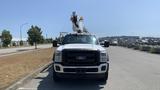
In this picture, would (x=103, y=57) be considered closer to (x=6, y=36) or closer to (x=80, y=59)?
(x=80, y=59)

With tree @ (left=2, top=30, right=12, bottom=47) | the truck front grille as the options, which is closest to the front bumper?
the truck front grille

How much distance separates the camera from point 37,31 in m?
91.4

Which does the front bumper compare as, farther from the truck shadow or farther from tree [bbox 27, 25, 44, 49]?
tree [bbox 27, 25, 44, 49]

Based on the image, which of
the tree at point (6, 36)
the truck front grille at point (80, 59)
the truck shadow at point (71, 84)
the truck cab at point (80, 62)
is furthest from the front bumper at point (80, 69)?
the tree at point (6, 36)

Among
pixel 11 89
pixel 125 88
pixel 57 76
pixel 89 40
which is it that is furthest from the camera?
pixel 89 40

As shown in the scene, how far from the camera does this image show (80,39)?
16.4 metres

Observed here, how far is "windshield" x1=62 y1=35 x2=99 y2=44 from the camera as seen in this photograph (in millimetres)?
16188

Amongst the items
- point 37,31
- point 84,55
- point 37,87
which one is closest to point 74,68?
point 84,55

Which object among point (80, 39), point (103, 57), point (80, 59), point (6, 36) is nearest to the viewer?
point (80, 59)

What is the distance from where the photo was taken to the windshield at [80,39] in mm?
16188

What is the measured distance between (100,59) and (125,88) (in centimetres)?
144

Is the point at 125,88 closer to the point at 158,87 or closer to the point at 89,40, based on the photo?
the point at 158,87

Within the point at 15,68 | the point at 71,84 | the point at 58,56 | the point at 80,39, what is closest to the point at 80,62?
the point at 58,56

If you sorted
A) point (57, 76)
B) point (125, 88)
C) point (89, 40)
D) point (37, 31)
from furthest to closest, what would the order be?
point (37, 31) < point (89, 40) < point (57, 76) < point (125, 88)
